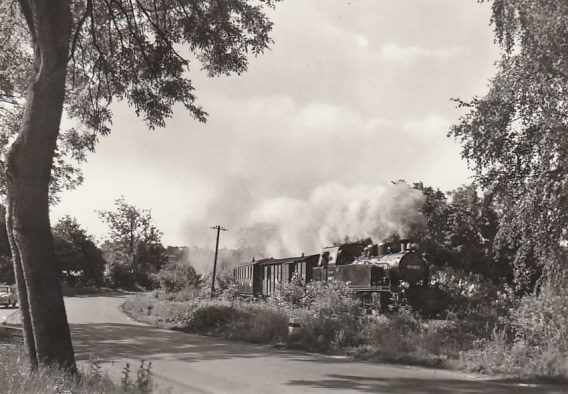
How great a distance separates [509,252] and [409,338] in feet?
73.1

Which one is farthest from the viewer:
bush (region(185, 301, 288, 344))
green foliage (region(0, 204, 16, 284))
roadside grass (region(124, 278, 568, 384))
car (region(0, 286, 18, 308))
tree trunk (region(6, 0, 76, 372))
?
green foliage (region(0, 204, 16, 284))

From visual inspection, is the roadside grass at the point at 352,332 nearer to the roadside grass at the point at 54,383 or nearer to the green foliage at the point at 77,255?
the roadside grass at the point at 54,383

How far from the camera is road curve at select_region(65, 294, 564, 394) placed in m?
9.29

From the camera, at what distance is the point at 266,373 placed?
10820mm

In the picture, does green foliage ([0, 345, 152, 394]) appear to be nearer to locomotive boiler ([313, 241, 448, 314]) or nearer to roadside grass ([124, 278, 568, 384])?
roadside grass ([124, 278, 568, 384])

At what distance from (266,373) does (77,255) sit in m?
65.5

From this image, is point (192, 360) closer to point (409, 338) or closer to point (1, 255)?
point (409, 338)

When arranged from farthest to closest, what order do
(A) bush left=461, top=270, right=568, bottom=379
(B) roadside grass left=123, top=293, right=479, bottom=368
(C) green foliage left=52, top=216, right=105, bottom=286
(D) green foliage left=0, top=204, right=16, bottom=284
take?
(C) green foliage left=52, top=216, right=105, bottom=286, (D) green foliage left=0, top=204, right=16, bottom=284, (B) roadside grass left=123, top=293, right=479, bottom=368, (A) bush left=461, top=270, right=568, bottom=379

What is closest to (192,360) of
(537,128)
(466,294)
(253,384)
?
(253,384)

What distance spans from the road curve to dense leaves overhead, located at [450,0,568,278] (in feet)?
12.6

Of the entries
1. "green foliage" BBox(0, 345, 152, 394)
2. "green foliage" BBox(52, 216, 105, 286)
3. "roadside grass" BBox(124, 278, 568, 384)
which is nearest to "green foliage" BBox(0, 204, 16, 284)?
"green foliage" BBox(52, 216, 105, 286)

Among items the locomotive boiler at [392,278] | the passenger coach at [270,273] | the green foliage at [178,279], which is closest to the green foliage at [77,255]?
the green foliage at [178,279]

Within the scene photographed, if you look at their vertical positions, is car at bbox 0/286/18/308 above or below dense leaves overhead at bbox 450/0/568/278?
below

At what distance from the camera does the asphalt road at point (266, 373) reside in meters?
9.30
